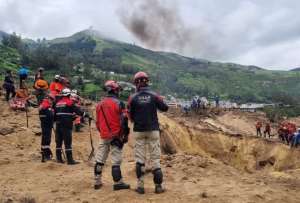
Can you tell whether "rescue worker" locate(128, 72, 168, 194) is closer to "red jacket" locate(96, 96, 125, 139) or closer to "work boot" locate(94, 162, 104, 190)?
"red jacket" locate(96, 96, 125, 139)

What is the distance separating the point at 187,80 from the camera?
11694 cm

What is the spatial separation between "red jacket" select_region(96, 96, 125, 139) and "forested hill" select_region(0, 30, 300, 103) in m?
64.5

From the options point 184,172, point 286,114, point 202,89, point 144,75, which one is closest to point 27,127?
point 184,172

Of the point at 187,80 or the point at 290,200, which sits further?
the point at 187,80

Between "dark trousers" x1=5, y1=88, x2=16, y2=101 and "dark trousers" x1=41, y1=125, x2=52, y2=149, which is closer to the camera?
"dark trousers" x1=41, y1=125, x2=52, y2=149

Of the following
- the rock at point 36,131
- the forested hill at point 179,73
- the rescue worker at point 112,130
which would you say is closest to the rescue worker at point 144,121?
the rescue worker at point 112,130

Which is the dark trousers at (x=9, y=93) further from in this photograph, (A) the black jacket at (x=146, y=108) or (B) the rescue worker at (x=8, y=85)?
(A) the black jacket at (x=146, y=108)

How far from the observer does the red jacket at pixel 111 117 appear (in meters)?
9.03

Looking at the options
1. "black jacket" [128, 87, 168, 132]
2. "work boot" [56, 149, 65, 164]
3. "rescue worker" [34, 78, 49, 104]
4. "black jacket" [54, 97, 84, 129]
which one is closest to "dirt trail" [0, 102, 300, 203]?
"work boot" [56, 149, 65, 164]

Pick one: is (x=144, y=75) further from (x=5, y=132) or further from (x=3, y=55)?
(x=3, y=55)

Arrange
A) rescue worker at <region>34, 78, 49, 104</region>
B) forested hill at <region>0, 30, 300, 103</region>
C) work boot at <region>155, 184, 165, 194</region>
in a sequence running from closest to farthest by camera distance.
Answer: work boot at <region>155, 184, 165, 194</region>
rescue worker at <region>34, 78, 49, 104</region>
forested hill at <region>0, 30, 300, 103</region>

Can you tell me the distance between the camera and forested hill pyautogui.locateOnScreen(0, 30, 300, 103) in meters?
86.5

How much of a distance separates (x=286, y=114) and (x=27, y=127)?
42462 millimetres

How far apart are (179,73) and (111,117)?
4572 inches
